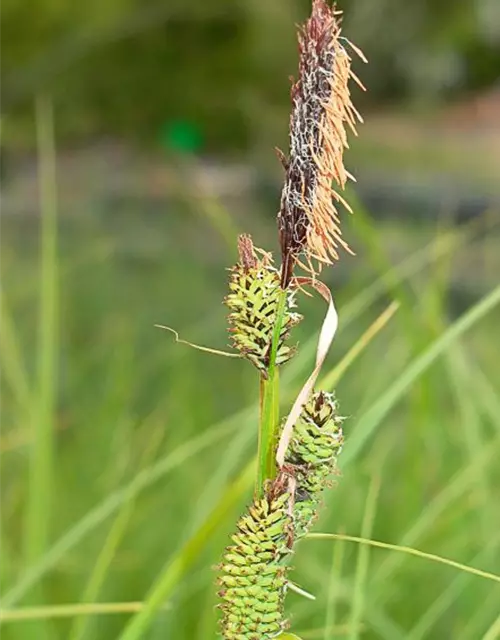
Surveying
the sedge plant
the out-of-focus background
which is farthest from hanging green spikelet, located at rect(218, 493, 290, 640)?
the out-of-focus background

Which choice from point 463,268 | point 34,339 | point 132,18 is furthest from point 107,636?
point 132,18

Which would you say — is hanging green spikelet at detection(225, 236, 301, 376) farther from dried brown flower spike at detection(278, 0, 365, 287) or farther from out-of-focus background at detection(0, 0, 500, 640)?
out-of-focus background at detection(0, 0, 500, 640)

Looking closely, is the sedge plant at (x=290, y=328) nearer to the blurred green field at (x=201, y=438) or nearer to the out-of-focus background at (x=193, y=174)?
the blurred green field at (x=201, y=438)

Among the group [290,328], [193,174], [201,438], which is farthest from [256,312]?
[193,174]

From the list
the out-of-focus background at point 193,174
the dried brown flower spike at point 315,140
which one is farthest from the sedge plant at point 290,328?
the out-of-focus background at point 193,174

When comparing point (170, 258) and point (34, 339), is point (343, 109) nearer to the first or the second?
point (34, 339)

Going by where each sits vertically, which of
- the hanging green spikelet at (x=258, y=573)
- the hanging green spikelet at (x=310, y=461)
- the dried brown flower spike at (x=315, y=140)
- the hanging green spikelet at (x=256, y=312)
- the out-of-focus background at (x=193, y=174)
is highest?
the out-of-focus background at (x=193, y=174)
